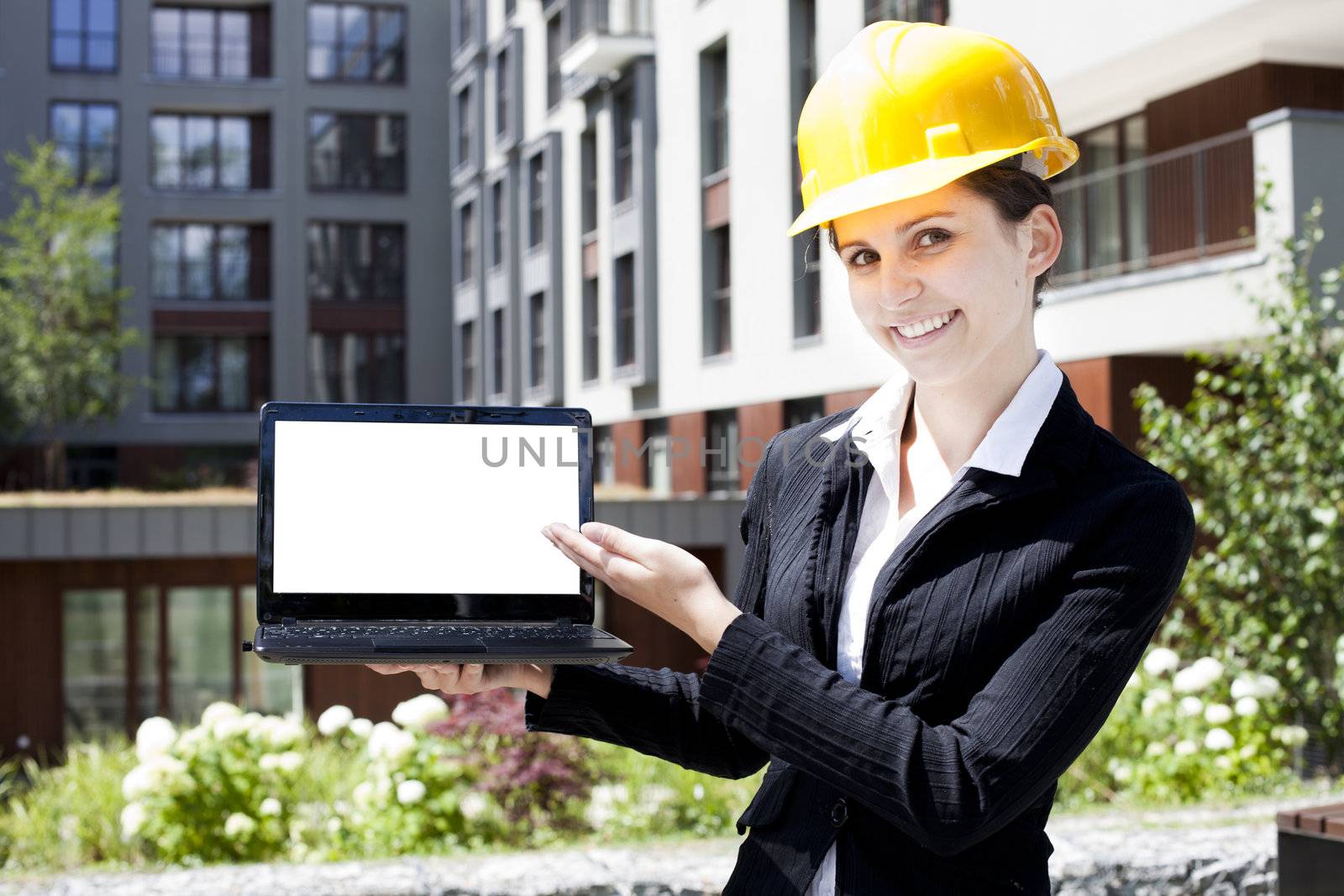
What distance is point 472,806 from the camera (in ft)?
20.0

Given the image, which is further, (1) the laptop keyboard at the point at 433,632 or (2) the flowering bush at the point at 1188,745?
(2) the flowering bush at the point at 1188,745

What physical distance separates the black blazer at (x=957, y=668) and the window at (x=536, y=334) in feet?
90.5

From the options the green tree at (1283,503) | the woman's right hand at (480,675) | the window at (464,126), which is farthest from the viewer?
the window at (464,126)

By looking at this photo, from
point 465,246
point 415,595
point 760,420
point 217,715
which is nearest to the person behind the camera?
point 415,595

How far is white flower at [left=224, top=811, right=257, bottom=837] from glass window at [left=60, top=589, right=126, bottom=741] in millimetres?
10281

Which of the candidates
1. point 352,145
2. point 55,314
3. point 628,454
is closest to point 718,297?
point 628,454

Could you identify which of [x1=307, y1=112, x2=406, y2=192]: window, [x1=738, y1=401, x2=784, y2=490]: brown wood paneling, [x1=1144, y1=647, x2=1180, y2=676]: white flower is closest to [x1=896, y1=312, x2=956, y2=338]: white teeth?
[x1=1144, y1=647, x2=1180, y2=676]: white flower

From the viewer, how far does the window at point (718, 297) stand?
2100 centimetres

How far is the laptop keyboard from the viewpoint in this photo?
1.74 meters

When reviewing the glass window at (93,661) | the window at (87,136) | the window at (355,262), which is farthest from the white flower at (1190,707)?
the window at (87,136)

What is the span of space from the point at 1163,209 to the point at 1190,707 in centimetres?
709

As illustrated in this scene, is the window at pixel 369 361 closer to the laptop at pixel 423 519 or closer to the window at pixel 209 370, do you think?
the window at pixel 209 370

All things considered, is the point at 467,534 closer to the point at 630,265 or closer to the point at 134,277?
the point at 630,265

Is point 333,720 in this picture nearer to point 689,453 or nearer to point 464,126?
point 689,453
